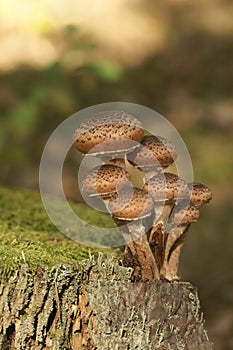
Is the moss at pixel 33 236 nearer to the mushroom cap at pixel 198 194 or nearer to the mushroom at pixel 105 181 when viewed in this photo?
the mushroom at pixel 105 181

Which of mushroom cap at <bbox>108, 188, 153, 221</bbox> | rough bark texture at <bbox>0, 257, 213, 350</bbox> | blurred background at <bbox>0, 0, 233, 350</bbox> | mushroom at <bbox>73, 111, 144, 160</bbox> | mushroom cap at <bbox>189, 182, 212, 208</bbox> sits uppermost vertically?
blurred background at <bbox>0, 0, 233, 350</bbox>

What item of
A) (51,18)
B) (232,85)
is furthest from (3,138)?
(232,85)

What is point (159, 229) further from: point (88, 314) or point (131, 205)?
point (88, 314)

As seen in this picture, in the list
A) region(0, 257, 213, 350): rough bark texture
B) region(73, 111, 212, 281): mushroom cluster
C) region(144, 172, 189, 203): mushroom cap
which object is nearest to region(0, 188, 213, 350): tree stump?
region(0, 257, 213, 350): rough bark texture

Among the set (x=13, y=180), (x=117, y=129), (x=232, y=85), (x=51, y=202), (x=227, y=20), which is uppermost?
(x=227, y=20)

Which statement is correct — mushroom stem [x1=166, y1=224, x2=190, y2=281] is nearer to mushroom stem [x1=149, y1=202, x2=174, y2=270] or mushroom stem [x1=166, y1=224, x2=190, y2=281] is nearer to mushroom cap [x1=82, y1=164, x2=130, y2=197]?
mushroom stem [x1=149, y1=202, x2=174, y2=270]

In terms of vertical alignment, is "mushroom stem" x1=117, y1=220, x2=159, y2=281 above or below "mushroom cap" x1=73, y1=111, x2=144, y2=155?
below

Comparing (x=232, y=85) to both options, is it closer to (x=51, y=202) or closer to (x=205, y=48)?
(x=205, y=48)
